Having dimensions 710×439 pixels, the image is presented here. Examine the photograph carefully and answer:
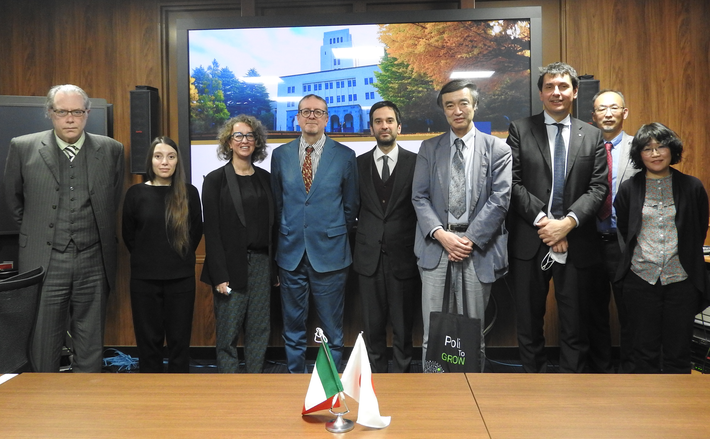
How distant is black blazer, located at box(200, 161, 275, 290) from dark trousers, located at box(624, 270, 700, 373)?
222 cm

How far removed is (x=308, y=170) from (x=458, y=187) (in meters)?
0.95

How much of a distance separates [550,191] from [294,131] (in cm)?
191

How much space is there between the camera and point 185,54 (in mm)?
3906

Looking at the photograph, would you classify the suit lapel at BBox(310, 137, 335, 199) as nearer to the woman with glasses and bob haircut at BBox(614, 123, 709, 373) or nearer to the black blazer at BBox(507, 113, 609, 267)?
the black blazer at BBox(507, 113, 609, 267)

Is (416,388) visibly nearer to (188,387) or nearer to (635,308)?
(188,387)

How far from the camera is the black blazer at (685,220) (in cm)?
271

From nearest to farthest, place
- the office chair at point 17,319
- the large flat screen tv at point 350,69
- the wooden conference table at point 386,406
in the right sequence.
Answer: the wooden conference table at point 386,406 → the office chair at point 17,319 → the large flat screen tv at point 350,69

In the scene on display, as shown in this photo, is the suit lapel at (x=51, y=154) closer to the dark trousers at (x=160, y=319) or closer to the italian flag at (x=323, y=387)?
the dark trousers at (x=160, y=319)

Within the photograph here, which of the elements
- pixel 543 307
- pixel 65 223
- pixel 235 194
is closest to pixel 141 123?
pixel 65 223

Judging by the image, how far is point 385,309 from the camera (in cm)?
325

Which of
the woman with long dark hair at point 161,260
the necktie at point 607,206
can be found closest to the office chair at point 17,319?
the woman with long dark hair at point 161,260

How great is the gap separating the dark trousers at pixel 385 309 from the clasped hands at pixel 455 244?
424mm

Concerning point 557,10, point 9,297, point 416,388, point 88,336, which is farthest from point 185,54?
point 416,388

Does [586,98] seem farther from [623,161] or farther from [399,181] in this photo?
[399,181]
